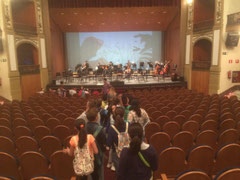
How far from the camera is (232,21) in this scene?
10.6 metres

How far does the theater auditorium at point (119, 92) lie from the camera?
2.87m

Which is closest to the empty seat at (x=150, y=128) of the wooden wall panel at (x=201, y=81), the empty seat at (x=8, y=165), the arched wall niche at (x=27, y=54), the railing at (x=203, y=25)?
the empty seat at (x=8, y=165)

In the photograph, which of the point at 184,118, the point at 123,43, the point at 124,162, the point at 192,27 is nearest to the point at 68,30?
the point at 123,43

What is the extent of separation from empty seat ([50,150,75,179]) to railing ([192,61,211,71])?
1181 cm

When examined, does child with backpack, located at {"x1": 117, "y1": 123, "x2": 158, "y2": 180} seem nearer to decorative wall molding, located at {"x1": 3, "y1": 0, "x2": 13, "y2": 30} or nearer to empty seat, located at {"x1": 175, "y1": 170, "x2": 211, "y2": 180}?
empty seat, located at {"x1": 175, "y1": 170, "x2": 211, "y2": 180}

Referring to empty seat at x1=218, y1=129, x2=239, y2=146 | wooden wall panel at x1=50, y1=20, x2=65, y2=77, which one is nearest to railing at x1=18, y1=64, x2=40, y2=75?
wooden wall panel at x1=50, y1=20, x2=65, y2=77

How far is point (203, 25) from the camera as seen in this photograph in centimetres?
1269

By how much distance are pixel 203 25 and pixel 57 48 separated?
1397cm

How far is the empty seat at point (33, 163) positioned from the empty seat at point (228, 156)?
2.59 meters

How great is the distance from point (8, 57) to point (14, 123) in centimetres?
818

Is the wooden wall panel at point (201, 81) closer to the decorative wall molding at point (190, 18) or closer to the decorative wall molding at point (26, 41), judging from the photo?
the decorative wall molding at point (190, 18)

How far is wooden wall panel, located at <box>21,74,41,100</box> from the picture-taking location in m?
13.0

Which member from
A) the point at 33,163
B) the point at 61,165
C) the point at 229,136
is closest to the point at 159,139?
the point at 229,136

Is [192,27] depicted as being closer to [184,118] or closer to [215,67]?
[215,67]
